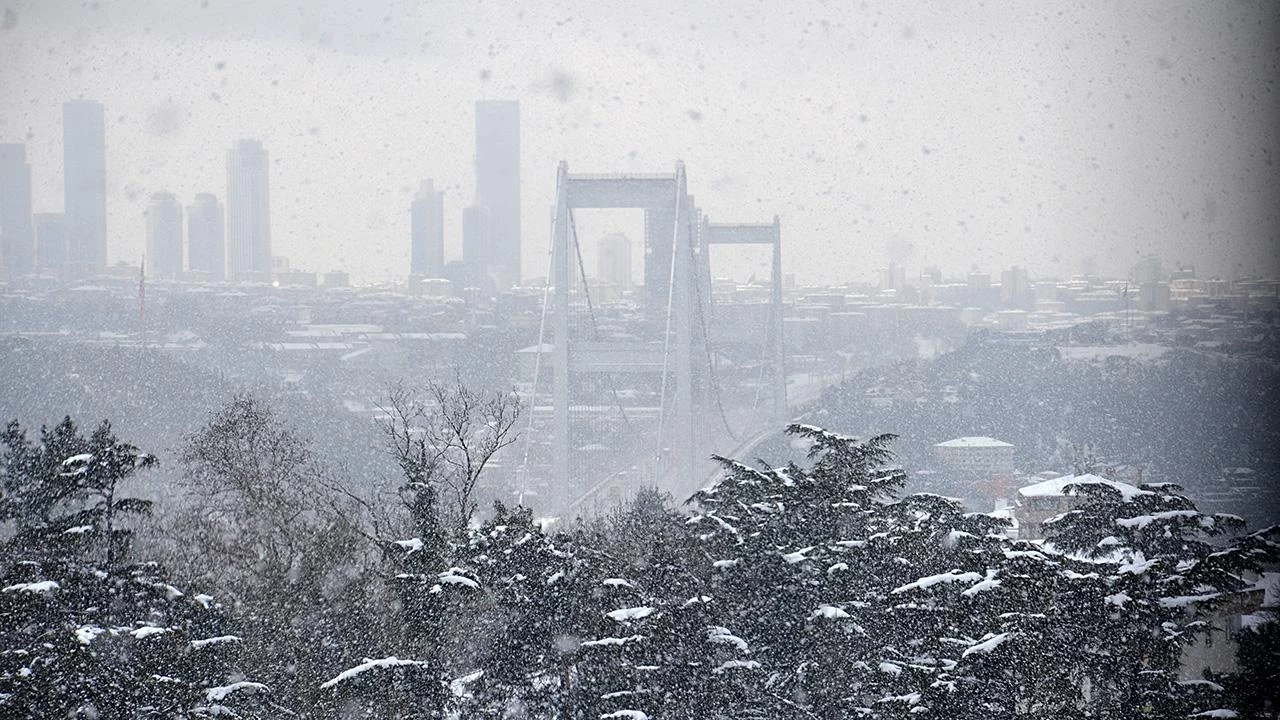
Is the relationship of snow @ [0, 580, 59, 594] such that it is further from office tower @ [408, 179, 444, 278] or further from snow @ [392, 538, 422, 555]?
office tower @ [408, 179, 444, 278]

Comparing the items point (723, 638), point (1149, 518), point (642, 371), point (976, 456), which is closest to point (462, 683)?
point (723, 638)

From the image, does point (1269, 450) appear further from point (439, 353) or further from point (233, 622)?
point (439, 353)

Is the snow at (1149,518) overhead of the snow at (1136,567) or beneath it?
overhead

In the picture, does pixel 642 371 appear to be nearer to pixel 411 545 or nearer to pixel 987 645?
pixel 411 545

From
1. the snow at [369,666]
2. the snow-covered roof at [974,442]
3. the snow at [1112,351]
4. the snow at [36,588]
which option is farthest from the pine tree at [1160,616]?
the snow at [1112,351]

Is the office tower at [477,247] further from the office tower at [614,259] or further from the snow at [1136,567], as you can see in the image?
the snow at [1136,567]
